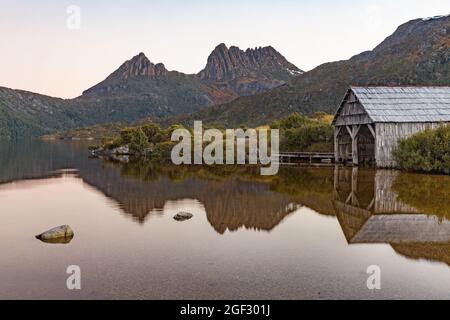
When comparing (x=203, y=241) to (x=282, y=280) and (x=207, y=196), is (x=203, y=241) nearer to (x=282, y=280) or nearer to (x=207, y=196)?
(x=282, y=280)

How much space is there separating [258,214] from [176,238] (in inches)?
256

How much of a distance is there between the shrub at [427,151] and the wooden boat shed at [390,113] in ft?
5.61

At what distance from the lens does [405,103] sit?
47562 millimetres

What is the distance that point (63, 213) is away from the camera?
27.2m

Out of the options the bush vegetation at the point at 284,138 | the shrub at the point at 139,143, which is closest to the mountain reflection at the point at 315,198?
the bush vegetation at the point at 284,138

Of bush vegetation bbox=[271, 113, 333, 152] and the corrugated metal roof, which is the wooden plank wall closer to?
the corrugated metal roof

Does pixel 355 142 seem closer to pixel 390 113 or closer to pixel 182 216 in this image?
pixel 390 113

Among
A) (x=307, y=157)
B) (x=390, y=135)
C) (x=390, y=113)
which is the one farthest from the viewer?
(x=307, y=157)

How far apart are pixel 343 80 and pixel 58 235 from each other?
15706 centimetres

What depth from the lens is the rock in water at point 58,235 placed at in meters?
20.2

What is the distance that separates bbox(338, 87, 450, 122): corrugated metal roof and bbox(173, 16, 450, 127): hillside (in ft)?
228

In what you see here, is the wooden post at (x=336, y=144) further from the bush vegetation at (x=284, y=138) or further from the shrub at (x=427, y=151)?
the shrub at (x=427, y=151)

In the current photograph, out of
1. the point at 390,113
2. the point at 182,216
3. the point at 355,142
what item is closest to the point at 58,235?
the point at 182,216
